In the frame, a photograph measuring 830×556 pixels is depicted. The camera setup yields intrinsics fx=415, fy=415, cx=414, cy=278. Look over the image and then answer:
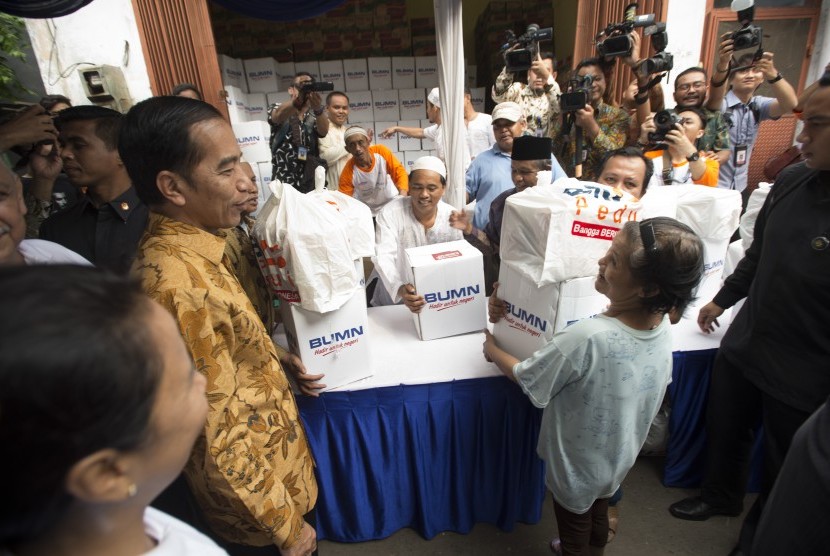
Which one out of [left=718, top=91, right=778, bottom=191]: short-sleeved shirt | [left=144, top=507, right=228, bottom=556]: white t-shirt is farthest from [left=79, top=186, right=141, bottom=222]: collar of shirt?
[left=718, top=91, right=778, bottom=191]: short-sleeved shirt

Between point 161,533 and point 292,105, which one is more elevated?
point 292,105

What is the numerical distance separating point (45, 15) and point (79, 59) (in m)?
2.10

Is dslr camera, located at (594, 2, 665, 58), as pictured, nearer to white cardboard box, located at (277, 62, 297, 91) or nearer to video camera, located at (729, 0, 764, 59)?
video camera, located at (729, 0, 764, 59)

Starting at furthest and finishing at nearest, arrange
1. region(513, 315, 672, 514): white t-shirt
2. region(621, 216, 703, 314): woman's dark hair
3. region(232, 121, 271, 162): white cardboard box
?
region(232, 121, 271, 162): white cardboard box < region(513, 315, 672, 514): white t-shirt < region(621, 216, 703, 314): woman's dark hair

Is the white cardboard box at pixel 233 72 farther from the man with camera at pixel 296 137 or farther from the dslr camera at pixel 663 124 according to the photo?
the dslr camera at pixel 663 124

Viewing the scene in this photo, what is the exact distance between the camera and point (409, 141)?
6.38 m

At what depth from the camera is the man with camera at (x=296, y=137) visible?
2988mm

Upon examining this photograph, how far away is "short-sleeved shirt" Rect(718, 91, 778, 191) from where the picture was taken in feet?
9.39

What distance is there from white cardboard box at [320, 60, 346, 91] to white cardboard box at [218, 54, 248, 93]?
3.60ft

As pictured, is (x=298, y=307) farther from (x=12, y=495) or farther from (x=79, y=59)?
(x=79, y=59)

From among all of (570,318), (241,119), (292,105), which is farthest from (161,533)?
(241,119)

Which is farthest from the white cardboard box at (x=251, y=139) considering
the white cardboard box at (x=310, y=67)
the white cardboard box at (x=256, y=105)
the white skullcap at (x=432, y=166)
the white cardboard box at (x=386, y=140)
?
the white skullcap at (x=432, y=166)

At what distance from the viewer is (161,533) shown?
51 centimetres

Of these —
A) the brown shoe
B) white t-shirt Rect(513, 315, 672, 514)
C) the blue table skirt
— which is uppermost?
white t-shirt Rect(513, 315, 672, 514)
